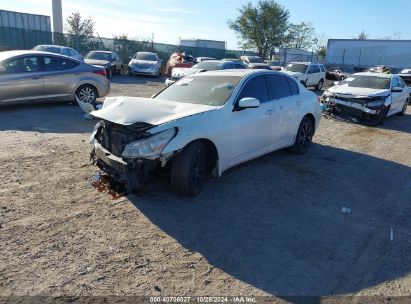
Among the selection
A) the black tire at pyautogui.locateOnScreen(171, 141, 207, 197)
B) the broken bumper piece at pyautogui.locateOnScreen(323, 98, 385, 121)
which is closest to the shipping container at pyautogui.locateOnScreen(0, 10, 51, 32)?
the broken bumper piece at pyautogui.locateOnScreen(323, 98, 385, 121)

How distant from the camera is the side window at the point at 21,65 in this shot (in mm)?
9508

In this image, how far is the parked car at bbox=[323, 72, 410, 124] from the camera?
1135 centimetres

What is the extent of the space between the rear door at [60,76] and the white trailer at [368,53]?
45.0 m

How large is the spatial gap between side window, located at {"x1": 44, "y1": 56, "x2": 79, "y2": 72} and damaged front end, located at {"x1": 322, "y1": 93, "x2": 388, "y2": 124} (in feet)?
26.2

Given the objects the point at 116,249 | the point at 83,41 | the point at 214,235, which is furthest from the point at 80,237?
the point at 83,41

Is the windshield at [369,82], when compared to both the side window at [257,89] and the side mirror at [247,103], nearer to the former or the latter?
the side window at [257,89]

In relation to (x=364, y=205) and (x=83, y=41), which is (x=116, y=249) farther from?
(x=83, y=41)

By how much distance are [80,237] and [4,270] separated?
2.52 ft

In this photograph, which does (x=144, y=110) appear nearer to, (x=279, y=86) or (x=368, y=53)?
(x=279, y=86)

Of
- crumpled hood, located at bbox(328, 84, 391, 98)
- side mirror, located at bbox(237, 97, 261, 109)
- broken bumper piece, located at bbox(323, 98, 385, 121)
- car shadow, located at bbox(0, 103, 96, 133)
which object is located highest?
side mirror, located at bbox(237, 97, 261, 109)

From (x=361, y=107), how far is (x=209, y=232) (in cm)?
893

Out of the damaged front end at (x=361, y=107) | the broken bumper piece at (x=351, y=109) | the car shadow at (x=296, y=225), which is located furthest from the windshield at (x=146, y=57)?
the car shadow at (x=296, y=225)

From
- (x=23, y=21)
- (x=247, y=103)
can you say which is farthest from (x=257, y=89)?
(x=23, y=21)

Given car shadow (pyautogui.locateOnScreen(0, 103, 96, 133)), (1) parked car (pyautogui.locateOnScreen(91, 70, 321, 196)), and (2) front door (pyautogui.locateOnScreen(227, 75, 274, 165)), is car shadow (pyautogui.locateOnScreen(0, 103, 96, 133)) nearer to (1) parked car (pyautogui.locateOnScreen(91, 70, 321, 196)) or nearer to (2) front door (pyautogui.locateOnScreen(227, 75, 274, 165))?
(1) parked car (pyautogui.locateOnScreen(91, 70, 321, 196))
